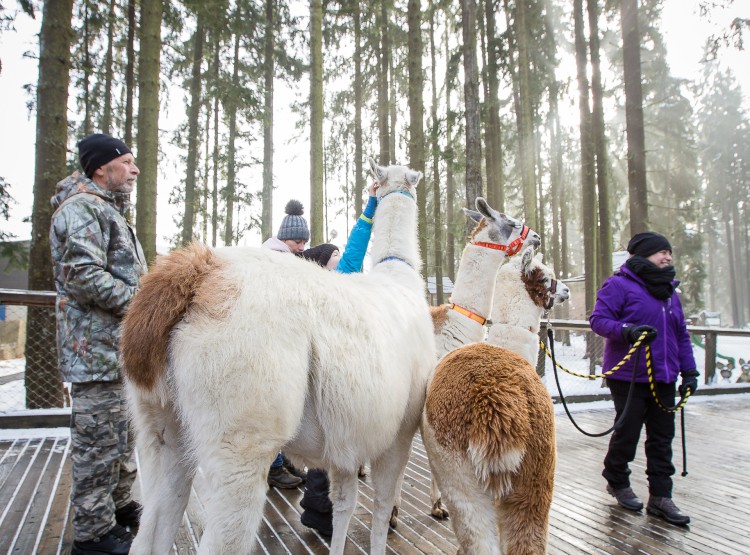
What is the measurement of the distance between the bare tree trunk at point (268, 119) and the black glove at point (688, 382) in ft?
40.5

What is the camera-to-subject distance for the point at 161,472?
191cm

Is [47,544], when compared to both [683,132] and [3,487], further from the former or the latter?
[683,132]

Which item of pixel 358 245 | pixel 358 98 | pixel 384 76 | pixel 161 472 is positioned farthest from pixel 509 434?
pixel 358 98

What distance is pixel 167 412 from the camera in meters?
1.89

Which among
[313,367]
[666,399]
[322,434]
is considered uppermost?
[313,367]

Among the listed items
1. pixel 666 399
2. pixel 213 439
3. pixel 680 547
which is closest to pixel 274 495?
pixel 213 439

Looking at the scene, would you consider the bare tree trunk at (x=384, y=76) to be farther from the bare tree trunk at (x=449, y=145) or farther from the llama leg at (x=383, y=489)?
the llama leg at (x=383, y=489)

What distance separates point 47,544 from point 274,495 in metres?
1.64

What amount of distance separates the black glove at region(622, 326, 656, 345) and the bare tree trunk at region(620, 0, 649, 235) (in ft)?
22.7

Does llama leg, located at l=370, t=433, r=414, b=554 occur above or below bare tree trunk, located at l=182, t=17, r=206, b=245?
below

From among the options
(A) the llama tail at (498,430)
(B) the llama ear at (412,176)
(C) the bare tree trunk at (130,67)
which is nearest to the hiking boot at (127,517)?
(A) the llama tail at (498,430)

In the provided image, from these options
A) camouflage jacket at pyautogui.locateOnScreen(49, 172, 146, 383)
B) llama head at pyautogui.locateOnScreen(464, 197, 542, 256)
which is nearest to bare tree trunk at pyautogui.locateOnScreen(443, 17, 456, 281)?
llama head at pyautogui.locateOnScreen(464, 197, 542, 256)

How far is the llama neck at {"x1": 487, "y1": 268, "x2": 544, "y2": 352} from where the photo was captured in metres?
3.50

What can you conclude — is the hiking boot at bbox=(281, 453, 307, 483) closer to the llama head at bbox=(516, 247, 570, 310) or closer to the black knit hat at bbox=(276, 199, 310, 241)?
the black knit hat at bbox=(276, 199, 310, 241)
